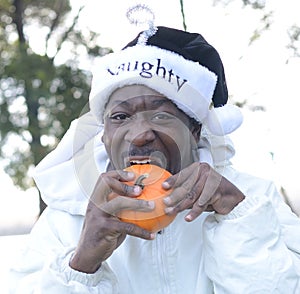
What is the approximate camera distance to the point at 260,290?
0.86 meters

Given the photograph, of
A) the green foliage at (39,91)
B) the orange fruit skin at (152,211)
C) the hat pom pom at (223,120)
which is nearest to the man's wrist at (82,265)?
the orange fruit skin at (152,211)

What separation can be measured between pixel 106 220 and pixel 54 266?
0.44ft

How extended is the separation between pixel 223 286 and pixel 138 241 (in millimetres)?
196

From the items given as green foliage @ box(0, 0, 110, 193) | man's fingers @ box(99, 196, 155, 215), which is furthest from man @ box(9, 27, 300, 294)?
green foliage @ box(0, 0, 110, 193)

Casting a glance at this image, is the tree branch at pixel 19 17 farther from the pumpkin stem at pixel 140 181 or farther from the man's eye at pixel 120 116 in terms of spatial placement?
the pumpkin stem at pixel 140 181

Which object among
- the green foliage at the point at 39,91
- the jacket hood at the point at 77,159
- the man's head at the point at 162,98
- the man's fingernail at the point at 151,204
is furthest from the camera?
the green foliage at the point at 39,91

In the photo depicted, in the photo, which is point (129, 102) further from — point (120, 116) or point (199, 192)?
point (199, 192)

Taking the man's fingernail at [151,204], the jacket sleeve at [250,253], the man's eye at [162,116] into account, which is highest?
the man's eye at [162,116]

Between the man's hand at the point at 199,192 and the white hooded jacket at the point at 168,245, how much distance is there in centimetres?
3

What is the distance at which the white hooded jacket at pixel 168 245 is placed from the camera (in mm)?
878

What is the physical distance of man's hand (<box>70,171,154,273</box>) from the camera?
2.62 feet

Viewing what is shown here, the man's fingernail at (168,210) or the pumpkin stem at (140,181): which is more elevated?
the pumpkin stem at (140,181)

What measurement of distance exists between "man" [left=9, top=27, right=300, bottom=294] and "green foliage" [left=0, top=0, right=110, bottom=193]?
147 cm

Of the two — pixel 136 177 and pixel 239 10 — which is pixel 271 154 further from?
pixel 136 177
